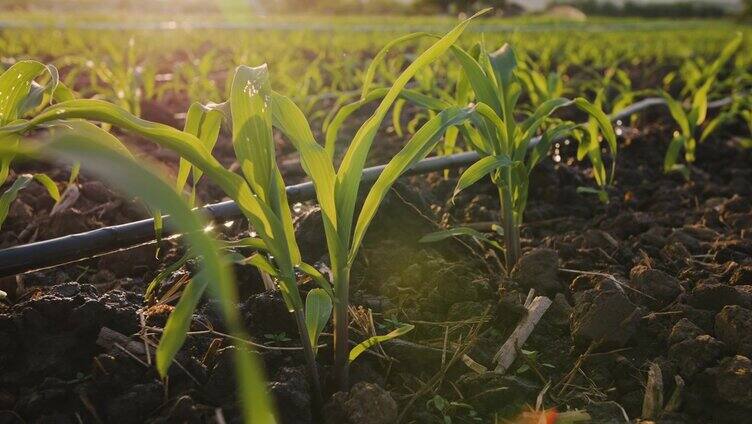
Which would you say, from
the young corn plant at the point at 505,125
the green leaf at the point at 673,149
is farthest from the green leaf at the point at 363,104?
the green leaf at the point at 673,149

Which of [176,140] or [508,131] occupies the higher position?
[176,140]

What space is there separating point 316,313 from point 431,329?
0.39m

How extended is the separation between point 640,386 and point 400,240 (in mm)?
728

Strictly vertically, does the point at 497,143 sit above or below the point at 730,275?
above

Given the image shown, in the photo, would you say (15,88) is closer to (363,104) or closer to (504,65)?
(363,104)

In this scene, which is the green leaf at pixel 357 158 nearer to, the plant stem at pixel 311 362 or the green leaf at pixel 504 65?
the plant stem at pixel 311 362

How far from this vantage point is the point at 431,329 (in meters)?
1.45

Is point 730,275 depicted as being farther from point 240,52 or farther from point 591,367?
point 240,52

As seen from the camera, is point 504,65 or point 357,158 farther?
point 504,65

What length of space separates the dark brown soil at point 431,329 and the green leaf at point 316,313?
0.09m

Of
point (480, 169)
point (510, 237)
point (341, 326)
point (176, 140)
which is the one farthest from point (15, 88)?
point (510, 237)

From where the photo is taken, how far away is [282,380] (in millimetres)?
1162

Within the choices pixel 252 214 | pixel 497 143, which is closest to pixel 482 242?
pixel 497 143

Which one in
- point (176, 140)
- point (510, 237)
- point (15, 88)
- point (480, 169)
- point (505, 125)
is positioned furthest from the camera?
point (510, 237)
